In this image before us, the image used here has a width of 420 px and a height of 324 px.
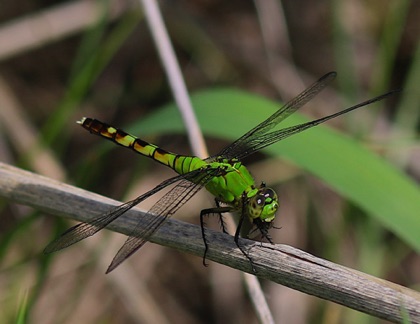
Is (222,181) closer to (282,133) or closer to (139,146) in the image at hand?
(282,133)

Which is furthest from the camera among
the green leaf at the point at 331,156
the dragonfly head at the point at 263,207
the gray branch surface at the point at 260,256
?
the dragonfly head at the point at 263,207

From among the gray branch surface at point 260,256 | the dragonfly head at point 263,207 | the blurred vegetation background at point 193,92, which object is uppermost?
the gray branch surface at point 260,256

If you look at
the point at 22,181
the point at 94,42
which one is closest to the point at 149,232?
the point at 22,181

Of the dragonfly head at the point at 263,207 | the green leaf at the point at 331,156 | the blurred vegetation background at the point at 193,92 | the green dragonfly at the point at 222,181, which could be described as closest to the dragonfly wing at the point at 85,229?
the green dragonfly at the point at 222,181

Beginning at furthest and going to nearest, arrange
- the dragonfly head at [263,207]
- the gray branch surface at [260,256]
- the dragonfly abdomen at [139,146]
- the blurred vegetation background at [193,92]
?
the blurred vegetation background at [193,92] < the dragonfly abdomen at [139,146] < the dragonfly head at [263,207] < the gray branch surface at [260,256]

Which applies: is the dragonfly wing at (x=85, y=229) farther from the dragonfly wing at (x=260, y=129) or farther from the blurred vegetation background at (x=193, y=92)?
the blurred vegetation background at (x=193, y=92)

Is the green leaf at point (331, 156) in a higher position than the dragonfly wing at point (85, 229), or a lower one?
lower
